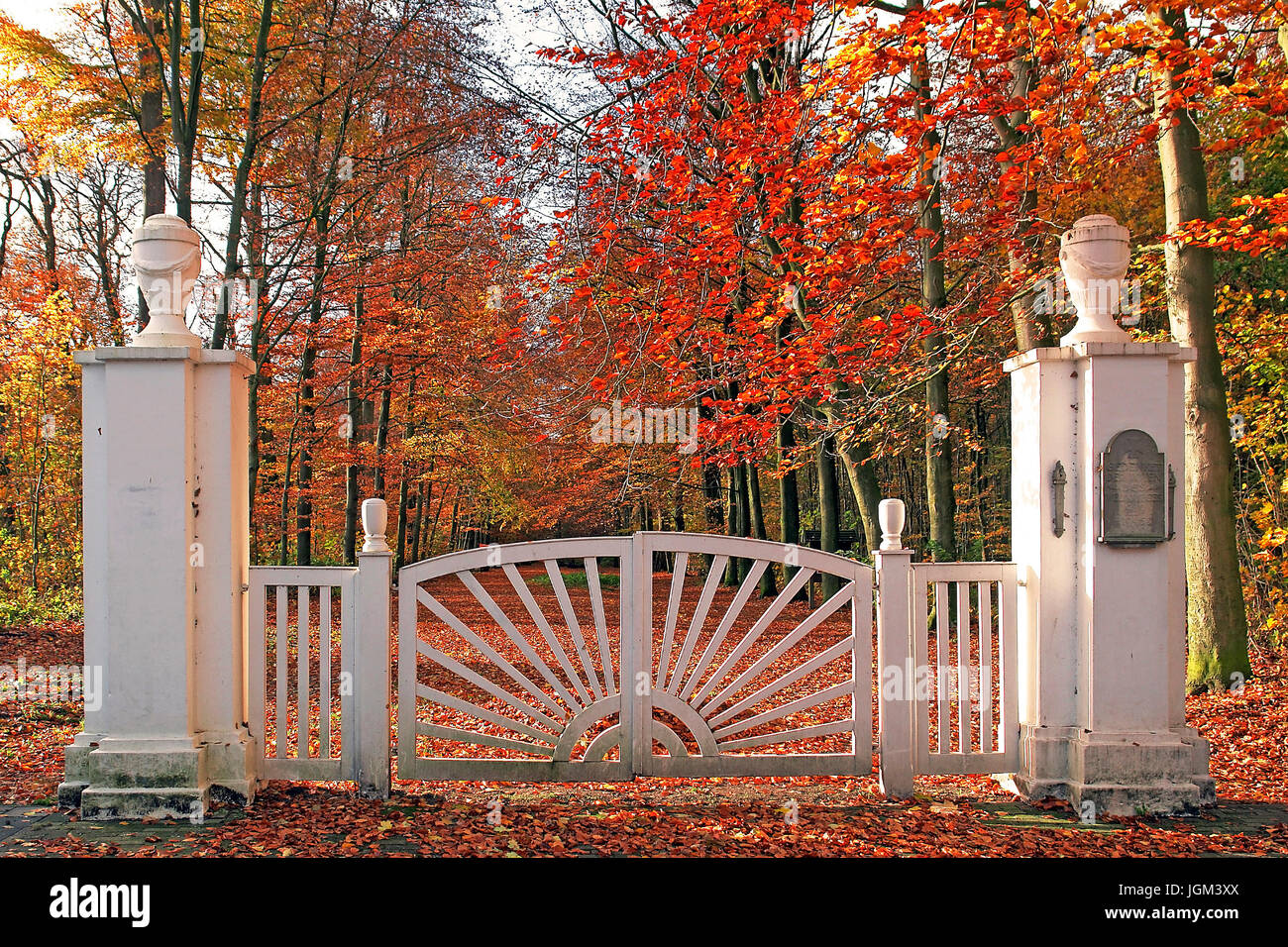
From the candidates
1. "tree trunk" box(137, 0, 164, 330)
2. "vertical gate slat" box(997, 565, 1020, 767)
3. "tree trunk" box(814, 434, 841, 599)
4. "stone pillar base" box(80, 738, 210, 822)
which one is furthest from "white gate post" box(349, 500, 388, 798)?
"tree trunk" box(814, 434, 841, 599)

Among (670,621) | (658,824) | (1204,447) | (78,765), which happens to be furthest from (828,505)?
(78,765)

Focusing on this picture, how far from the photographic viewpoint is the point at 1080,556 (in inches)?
162

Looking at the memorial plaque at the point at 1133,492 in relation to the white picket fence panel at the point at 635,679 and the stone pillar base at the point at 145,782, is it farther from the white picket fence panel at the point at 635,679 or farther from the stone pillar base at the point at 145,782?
the stone pillar base at the point at 145,782

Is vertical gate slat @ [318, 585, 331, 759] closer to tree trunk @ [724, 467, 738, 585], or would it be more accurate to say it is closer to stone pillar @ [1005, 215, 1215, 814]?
stone pillar @ [1005, 215, 1215, 814]

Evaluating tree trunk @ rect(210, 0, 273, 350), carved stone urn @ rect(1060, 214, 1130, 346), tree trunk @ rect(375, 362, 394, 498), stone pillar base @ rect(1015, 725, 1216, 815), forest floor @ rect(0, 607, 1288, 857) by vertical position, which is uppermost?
tree trunk @ rect(210, 0, 273, 350)

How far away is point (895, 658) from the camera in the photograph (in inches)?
162

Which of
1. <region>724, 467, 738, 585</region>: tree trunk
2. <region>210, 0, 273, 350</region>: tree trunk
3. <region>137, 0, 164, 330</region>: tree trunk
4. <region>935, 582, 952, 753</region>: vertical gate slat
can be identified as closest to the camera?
<region>935, 582, 952, 753</region>: vertical gate slat

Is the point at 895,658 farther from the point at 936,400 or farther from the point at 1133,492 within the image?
the point at 936,400

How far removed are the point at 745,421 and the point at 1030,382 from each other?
13.5 ft

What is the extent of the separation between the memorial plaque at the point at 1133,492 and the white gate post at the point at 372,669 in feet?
11.3

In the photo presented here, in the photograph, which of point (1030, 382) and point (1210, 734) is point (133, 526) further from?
point (1210, 734)

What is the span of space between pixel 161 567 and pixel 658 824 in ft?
8.51

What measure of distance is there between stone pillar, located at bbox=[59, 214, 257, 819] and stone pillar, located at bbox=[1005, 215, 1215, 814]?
155 inches

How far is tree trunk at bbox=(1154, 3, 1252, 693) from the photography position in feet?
21.0
